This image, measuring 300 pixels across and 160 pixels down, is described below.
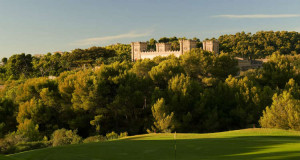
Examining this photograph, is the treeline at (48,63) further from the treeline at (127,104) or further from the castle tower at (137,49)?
the treeline at (127,104)

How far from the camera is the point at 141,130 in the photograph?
26.5 m

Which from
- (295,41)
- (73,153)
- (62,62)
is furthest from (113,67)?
(295,41)

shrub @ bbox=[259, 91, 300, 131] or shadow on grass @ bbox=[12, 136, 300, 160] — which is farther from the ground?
shadow on grass @ bbox=[12, 136, 300, 160]

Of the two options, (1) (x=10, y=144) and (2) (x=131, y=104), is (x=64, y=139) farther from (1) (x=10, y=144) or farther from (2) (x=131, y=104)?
(2) (x=131, y=104)

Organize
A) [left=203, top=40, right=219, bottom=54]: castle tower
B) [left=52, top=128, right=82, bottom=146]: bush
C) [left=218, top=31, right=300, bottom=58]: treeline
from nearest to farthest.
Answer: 1. [left=52, top=128, right=82, bottom=146]: bush
2. [left=203, top=40, right=219, bottom=54]: castle tower
3. [left=218, top=31, right=300, bottom=58]: treeline

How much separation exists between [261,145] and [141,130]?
57.6 ft

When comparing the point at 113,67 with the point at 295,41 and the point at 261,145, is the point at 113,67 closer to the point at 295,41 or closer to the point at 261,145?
the point at 261,145

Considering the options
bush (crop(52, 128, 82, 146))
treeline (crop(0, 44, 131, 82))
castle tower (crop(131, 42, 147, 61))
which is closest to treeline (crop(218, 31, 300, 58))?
castle tower (crop(131, 42, 147, 61))

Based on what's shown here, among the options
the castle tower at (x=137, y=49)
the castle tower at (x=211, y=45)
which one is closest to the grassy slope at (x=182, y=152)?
the castle tower at (x=211, y=45)

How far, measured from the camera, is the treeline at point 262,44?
303 feet

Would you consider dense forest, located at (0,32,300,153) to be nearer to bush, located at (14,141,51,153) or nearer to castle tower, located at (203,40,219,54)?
bush, located at (14,141,51,153)

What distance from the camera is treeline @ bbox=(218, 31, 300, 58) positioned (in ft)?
303

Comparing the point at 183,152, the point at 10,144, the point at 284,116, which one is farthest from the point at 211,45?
the point at 183,152

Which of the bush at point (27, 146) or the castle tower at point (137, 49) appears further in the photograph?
the castle tower at point (137, 49)
